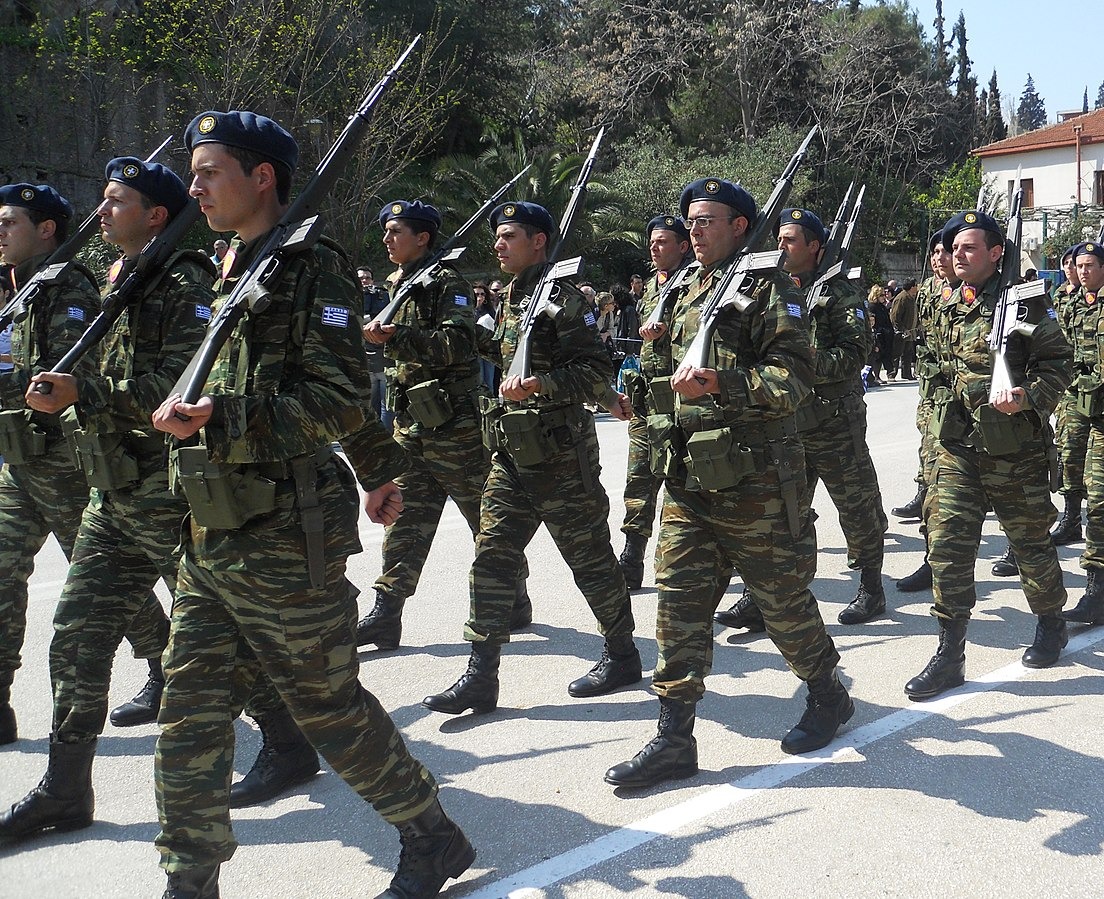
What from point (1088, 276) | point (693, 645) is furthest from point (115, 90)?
point (693, 645)

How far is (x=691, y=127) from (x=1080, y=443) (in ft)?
87.1

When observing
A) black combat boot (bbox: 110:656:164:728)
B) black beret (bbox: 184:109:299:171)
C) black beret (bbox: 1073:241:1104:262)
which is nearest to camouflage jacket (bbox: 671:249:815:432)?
black beret (bbox: 184:109:299:171)

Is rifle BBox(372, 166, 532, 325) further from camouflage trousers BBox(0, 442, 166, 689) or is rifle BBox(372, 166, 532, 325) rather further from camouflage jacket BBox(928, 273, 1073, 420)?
camouflage jacket BBox(928, 273, 1073, 420)

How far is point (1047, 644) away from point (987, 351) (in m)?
1.38

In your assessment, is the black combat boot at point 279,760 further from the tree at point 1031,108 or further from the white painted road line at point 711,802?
the tree at point 1031,108

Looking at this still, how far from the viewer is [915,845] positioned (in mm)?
3312

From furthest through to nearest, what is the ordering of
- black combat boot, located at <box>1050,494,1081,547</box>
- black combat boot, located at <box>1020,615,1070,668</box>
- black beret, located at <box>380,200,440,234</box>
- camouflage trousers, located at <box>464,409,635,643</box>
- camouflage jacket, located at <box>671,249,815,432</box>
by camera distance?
1. black combat boot, located at <box>1050,494,1081,547</box>
2. black beret, located at <box>380,200,440,234</box>
3. black combat boot, located at <box>1020,615,1070,668</box>
4. camouflage trousers, located at <box>464,409,635,643</box>
5. camouflage jacket, located at <box>671,249,815,432</box>

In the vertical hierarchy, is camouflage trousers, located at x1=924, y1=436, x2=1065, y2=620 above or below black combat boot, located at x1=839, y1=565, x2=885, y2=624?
above

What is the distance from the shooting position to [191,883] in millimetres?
2814

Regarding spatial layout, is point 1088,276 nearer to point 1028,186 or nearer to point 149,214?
point 149,214

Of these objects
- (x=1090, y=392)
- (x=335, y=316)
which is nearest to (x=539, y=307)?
(x=335, y=316)

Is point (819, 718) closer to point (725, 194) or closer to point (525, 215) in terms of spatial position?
point (725, 194)

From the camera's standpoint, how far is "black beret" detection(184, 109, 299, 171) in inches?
114

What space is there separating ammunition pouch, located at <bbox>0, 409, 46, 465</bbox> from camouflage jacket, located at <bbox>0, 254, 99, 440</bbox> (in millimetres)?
37
